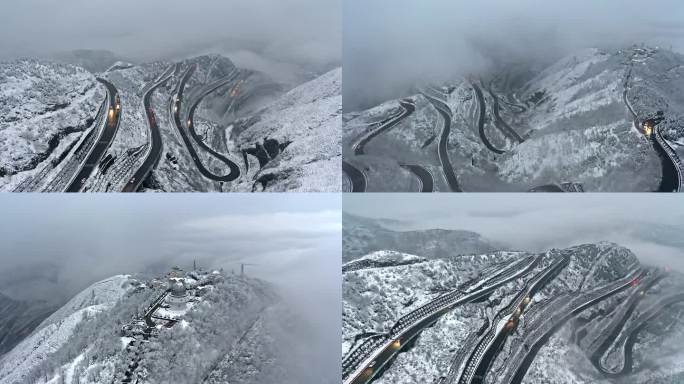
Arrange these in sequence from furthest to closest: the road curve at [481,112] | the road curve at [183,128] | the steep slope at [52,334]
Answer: the road curve at [481,112] → the road curve at [183,128] → the steep slope at [52,334]

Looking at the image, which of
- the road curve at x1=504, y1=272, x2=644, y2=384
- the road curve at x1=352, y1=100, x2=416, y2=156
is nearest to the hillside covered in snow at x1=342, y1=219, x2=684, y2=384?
the road curve at x1=504, y1=272, x2=644, y2=384

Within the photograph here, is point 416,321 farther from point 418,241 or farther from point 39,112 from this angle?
point 39,112

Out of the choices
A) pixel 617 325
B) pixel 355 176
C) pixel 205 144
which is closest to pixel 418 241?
pixel 355 176

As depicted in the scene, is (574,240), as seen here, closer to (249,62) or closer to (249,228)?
(249,228)

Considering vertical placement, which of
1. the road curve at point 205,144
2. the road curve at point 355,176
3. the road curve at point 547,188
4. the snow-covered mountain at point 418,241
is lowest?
the snow-covered mountain at point 418,241

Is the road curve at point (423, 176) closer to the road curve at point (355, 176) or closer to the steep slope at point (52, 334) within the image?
the road curve at point (355, 176)

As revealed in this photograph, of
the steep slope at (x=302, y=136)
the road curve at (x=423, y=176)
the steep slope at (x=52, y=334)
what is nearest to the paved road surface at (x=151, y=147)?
the steep slope at (x=302, y=136)
